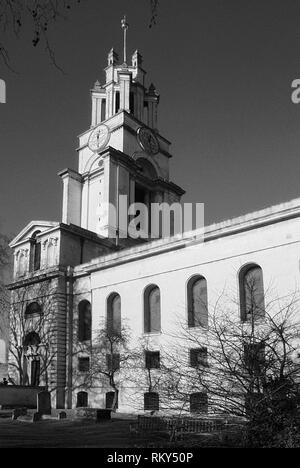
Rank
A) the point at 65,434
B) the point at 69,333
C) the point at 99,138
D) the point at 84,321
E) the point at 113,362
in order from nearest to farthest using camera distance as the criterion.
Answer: the point at 65,434 < the point at 113,362 < the point at 69,333 < the point at 84,321 < the point at 99,138

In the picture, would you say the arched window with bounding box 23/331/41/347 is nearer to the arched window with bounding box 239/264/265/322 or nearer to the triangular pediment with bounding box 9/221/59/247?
the triangular pediment with bounding box 9/221/59/247

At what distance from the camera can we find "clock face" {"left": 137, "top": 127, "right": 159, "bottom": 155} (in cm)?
4843

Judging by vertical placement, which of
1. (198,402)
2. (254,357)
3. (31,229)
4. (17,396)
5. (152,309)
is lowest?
(17,396)

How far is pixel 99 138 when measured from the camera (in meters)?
48.6

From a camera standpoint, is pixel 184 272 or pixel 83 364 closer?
pixel 184 272

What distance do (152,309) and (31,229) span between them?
14.1m

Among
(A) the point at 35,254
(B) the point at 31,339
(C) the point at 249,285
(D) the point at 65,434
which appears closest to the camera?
(D) the point at 65,434

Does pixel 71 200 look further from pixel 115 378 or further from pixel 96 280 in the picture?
pixel 115 378

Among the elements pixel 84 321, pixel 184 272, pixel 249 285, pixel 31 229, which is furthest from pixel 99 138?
pixel 249 285

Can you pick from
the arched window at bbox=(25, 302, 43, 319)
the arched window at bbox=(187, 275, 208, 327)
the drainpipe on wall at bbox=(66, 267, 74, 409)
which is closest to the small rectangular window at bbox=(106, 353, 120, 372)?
the drainpipe on wall at bbox=(66, 267, 74, 409)

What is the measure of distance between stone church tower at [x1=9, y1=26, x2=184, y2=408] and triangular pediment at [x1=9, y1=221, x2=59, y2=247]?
81 mm

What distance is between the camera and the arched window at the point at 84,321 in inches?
1422

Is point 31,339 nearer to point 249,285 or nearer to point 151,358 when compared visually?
point 151,358

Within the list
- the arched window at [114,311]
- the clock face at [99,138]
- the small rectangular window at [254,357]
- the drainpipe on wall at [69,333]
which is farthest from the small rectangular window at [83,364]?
the small rectangular window at [254,357]
